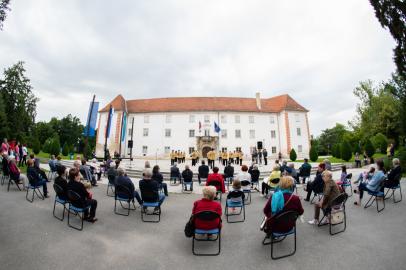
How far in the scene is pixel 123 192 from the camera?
6438 millimetres

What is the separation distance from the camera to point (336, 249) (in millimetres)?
4262

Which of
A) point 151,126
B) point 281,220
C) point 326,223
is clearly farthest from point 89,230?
point 151,126

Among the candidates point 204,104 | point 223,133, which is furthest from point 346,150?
point 204,104

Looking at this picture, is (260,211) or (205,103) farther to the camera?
(205,103)

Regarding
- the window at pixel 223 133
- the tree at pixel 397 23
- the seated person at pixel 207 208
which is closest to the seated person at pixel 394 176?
the tree at pixel 397 23

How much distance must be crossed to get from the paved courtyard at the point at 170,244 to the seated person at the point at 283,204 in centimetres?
53

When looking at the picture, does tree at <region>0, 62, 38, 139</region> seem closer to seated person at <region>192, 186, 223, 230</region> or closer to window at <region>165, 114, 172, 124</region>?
window at <region>165, 114, 172, 124</region>

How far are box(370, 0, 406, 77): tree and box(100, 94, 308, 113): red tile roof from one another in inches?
1048

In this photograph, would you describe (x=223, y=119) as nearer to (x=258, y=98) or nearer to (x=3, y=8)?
(x=258, y=98)

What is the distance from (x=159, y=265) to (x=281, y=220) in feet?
7.93

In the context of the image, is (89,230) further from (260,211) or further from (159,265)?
(260,211)

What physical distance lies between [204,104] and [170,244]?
34.6 m

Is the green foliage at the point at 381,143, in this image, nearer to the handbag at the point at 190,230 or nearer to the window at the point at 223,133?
the window at the point at 223,133

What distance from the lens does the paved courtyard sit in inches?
148
